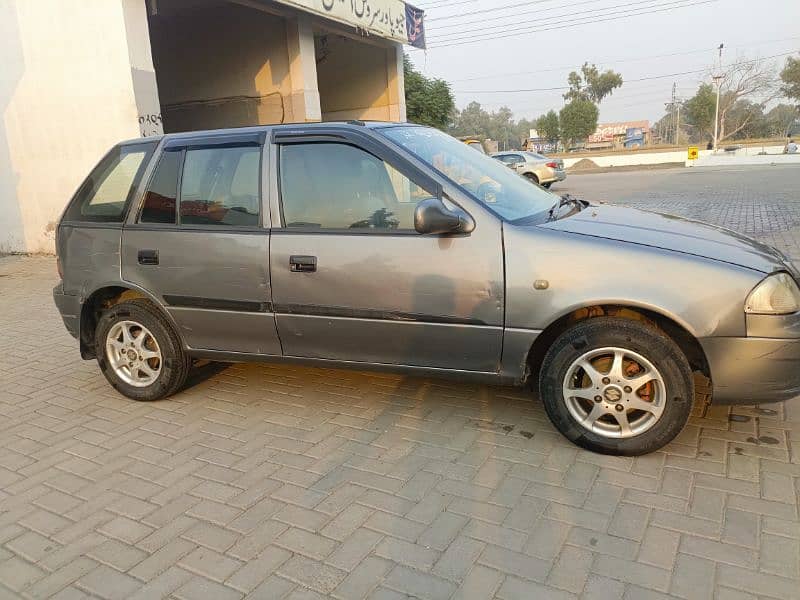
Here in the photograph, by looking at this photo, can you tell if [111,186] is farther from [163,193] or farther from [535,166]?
[535,166]

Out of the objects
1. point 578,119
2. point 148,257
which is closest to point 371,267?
point 148,257

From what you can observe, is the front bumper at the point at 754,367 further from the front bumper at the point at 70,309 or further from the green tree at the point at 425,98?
the green tree at the point at 425,98

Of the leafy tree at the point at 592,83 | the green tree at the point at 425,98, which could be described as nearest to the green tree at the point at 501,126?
the leafy tree at the point at 592,83

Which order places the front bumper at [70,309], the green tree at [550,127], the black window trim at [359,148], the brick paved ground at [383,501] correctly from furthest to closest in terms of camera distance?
the green tree at [550,127]
the front bumper at [70,309]
the black window trim at [359,148]
the brick paved ground at [383,501]

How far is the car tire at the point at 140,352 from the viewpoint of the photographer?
161 inches

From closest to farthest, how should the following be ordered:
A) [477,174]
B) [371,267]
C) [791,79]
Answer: [371,267] < [477,174] < [791,79]

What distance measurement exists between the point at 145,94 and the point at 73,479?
790 cm

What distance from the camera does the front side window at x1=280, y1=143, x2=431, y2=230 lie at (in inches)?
134

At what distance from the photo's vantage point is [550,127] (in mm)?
58344

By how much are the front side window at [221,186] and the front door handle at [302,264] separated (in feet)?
1.24

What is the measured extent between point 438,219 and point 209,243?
157 cm

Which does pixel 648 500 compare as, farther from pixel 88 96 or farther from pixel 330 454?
pixel 88 96

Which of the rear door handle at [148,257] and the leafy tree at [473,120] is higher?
the leafy tree at [473,120]

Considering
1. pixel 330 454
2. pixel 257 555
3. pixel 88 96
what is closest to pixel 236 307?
pixel 330 454
